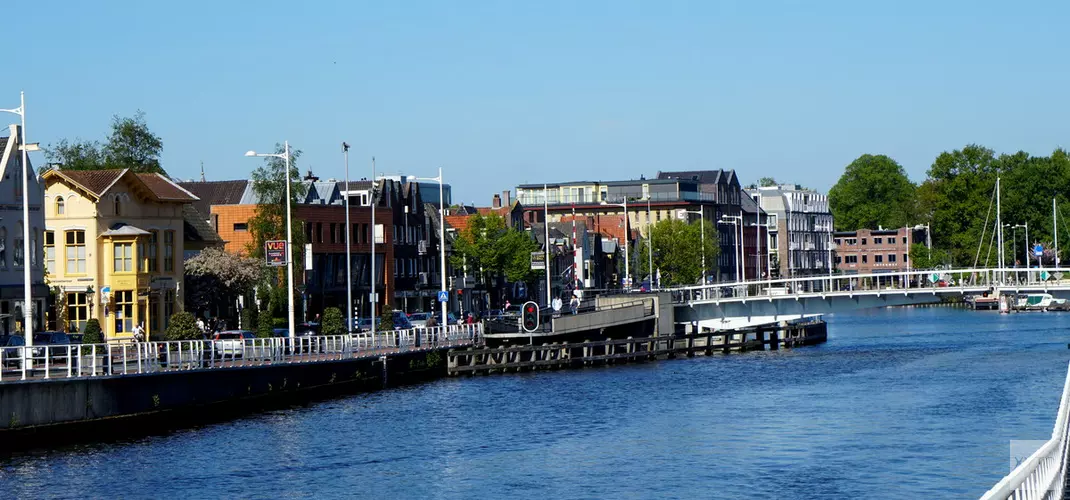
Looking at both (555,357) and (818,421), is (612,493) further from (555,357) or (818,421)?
(555,357)

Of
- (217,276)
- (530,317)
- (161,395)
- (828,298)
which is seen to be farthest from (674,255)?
(161,395)

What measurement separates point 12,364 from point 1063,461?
35.9 meters

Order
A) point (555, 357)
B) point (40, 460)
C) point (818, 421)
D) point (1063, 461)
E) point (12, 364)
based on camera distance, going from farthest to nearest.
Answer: point (555, 357) < point (818, 421) < point (12, 364) < point (40, 460) < point (1063, 461)

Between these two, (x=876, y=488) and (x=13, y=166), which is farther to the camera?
(x=13, y=166)

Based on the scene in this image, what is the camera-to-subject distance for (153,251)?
92.9 metres

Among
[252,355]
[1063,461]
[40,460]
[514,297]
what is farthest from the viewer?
[514,297]

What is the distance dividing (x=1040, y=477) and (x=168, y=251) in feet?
246

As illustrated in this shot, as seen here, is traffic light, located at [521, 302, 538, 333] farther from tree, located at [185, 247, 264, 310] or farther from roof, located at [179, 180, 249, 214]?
roof, located at [179, 180, 249, 214]

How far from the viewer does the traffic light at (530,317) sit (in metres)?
91.2

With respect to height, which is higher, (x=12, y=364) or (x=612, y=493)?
(x=12, y=364)

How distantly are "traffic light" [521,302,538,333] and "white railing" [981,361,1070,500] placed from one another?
61.0 metres

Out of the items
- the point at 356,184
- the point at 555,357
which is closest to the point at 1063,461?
the point at 555,357

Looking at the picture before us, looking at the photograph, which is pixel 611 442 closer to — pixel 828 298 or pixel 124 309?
pixel 124 309

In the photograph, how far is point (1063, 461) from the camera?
30391 millimetres
